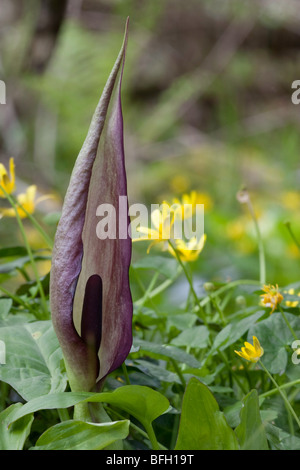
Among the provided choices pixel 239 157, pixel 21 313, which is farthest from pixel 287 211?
pixel 21 313

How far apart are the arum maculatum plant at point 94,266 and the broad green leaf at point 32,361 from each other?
2 cm

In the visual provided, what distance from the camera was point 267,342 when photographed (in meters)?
0.36

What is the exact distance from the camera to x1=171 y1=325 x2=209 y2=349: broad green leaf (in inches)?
14.7

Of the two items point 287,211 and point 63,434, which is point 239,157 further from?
point 63,434

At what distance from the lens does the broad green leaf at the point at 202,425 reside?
0.89ft

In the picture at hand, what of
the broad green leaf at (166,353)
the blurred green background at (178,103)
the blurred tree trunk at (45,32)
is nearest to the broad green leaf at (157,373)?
the broad green leaf at (166,353)

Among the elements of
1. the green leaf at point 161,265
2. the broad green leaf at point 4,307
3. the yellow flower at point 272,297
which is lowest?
the broad green leaf at point 4,307

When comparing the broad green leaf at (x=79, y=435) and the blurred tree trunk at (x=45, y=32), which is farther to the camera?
the blurred tree trunk at (x=45, y=32)

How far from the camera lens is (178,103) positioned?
2697 millimetres

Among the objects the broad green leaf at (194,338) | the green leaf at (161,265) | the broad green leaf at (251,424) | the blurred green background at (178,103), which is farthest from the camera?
the blurred green background at (178,103)

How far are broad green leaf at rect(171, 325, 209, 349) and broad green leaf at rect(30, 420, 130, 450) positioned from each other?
11 cm

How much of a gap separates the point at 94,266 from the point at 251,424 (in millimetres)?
118

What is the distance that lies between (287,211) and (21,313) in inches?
50.7

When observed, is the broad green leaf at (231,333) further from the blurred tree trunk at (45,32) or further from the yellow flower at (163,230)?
the blurred tree trunk at (45,32)
